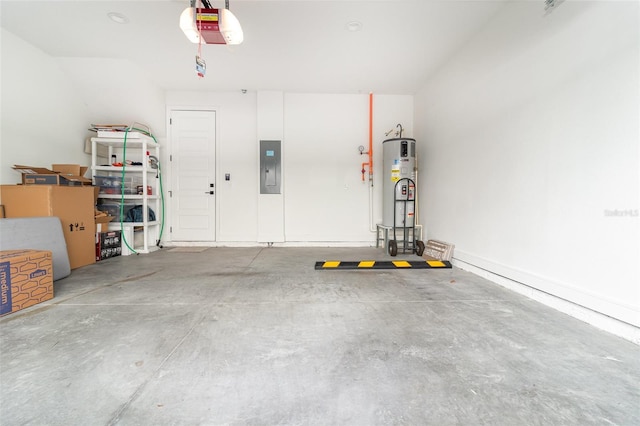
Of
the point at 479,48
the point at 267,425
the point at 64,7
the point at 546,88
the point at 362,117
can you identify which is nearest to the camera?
the point at 267,425

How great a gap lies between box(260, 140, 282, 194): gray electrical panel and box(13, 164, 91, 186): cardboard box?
2444 millimetres

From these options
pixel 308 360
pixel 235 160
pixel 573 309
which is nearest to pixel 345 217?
pixel 235 160

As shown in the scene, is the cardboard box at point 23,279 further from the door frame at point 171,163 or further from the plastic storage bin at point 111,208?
the door frame at point 171,163

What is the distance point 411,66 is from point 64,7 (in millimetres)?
4112

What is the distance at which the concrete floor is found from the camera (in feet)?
3.18

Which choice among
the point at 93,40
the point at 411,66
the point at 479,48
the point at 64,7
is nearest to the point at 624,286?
the point at 479,48

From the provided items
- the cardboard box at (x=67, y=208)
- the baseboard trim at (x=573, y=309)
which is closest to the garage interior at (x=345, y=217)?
the baseboard trim at (x=573, y=309)

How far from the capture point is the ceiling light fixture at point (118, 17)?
2.67 metres

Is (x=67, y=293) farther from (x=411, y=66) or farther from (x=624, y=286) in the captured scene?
(x=411, y=66)

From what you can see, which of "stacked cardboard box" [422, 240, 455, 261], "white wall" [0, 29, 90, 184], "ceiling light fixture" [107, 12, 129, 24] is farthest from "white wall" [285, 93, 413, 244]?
"white wall" [0, 29, 90, 184]

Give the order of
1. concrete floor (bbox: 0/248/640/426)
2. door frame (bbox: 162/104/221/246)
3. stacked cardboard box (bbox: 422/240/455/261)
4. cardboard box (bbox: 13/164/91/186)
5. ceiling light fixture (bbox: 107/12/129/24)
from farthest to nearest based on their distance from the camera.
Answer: door frame (bbox: 162/104/221/246) < stacked cardboard box (bbox: 422/240/455/261) < cardboard box (bbox: 13/164/91/186) < ceiling light fixture (bbox: 107/12/129/24) < concrete floor (bbox: 0/248/640/426)

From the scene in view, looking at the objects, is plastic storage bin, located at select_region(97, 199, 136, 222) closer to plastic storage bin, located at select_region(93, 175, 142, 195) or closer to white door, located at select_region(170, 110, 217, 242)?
plastic storage bin, located at select_region(93, 175, 142, 195)

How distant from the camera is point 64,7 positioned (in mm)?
2584

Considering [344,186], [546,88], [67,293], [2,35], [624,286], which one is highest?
[2,35]
